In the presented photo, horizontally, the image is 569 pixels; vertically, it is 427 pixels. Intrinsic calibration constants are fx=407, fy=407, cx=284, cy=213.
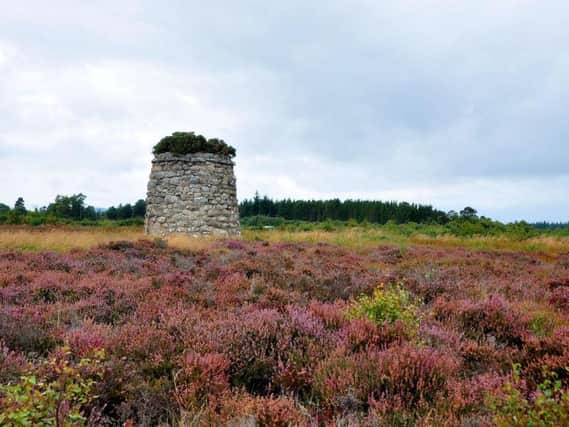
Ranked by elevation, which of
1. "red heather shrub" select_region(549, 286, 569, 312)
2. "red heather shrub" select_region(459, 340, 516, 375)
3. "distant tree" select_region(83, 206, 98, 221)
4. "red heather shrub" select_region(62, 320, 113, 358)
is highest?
"distant tree" select_region(83, 206, 98, 221)

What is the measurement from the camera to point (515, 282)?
9031mm

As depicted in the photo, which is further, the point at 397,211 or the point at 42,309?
the point at 397,211

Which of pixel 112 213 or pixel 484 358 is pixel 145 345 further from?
pixel 112 213

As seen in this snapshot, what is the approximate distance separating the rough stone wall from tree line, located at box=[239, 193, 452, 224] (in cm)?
5890

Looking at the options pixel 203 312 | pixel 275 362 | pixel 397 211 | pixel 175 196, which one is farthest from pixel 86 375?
pixel 397 211

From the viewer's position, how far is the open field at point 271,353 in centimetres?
283

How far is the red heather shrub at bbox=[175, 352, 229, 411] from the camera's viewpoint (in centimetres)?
311

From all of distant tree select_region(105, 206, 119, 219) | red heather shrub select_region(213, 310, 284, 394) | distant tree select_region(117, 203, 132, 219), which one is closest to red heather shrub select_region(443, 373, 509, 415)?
red heather shrub select_region(213, 310, 284, 394)

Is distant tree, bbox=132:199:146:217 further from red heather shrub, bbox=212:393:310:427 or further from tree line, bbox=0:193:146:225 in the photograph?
red heather shrub, bbox=212:393:310:427

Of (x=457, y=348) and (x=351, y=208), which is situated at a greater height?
(x=351, y=208)

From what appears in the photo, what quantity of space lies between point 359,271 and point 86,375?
724 cm

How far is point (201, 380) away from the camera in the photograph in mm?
3383

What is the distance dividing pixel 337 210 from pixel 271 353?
268 ft

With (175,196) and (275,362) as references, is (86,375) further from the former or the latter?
(175,196)
